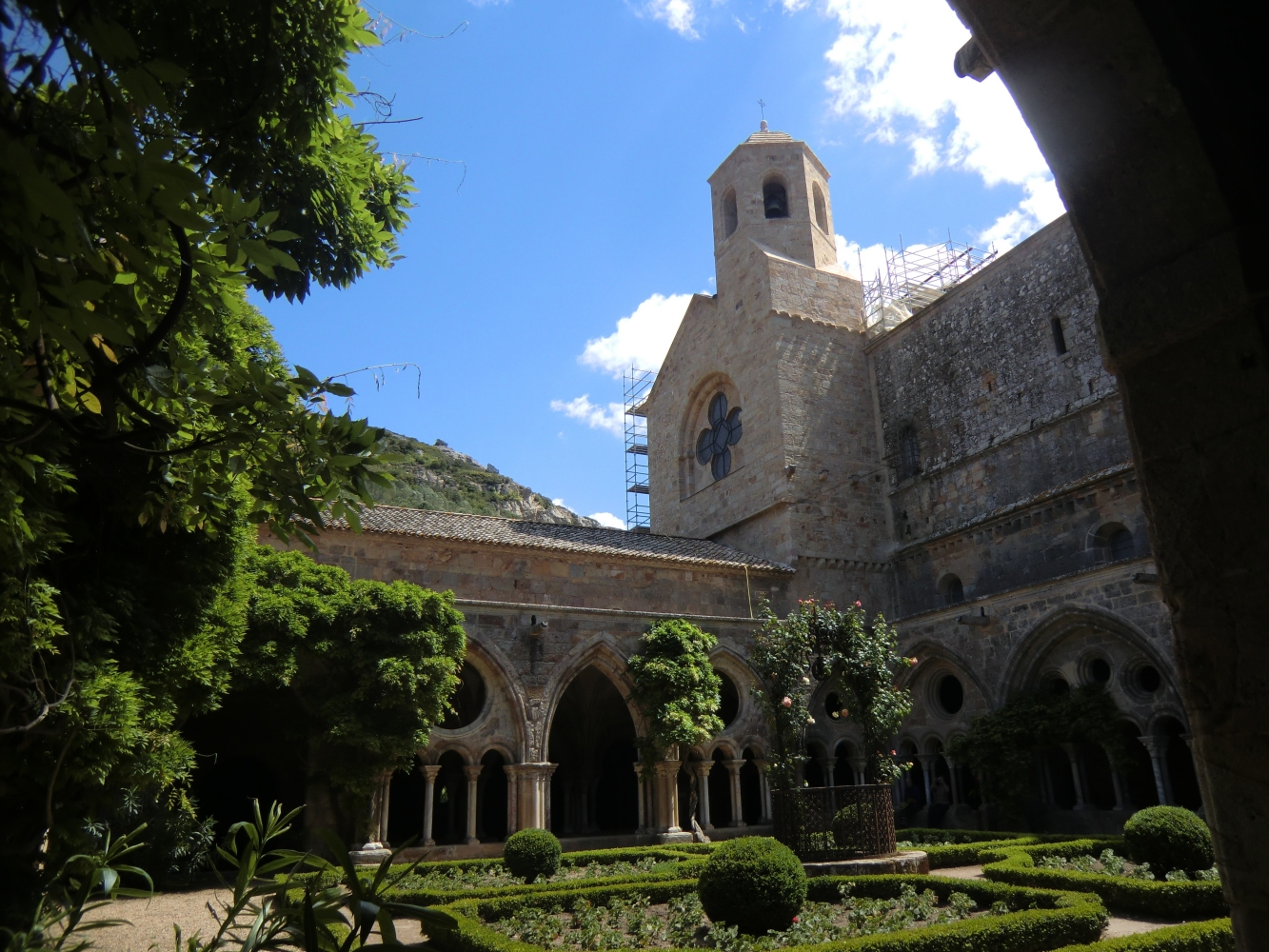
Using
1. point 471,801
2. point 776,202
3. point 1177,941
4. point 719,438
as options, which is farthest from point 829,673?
point 776,202

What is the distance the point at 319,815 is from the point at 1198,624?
13.2 metres

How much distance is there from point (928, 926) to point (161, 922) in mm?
7302

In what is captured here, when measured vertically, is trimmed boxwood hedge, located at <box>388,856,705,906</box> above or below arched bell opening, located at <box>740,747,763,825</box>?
below

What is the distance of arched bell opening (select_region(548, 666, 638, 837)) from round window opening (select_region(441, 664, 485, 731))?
2.59m

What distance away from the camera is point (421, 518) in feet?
54.6

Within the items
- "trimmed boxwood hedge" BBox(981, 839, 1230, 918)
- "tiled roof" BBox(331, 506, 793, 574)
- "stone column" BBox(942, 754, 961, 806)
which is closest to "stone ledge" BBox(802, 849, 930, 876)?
"trimmed boxwood hedge" BBox(981, 839, 1230, 918)

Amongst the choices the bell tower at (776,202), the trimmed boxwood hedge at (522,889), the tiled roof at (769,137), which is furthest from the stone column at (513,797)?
the tiled roof at (769,137)

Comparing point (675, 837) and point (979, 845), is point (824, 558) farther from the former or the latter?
point (979, 845)

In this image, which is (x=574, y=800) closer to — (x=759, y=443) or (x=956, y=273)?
(x=759, y=443)

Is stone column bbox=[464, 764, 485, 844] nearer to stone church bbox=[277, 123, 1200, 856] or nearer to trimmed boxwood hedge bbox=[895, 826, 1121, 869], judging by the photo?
stone church bbox=[277, 123, 1200, 856]

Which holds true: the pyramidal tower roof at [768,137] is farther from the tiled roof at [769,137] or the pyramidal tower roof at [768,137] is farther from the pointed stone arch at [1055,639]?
the pointed stone arch at [1055,639]

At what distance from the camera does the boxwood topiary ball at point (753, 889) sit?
23.4 feet

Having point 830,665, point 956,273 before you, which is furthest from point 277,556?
point 956,273

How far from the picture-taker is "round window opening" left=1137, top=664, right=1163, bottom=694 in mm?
13492
